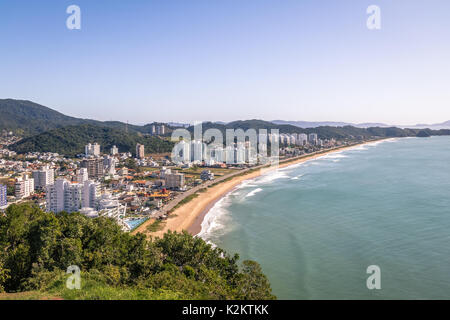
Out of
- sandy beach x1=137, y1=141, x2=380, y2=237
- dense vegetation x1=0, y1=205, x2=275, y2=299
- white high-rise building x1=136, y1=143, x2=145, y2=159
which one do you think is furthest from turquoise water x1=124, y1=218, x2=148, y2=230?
white high-rise building x1=136, y1=143, x2=145, y2=159

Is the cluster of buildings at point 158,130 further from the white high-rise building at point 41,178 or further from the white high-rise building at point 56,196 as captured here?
the white high-rise building at point 56,196

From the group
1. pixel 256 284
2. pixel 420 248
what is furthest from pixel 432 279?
pixel 256 284

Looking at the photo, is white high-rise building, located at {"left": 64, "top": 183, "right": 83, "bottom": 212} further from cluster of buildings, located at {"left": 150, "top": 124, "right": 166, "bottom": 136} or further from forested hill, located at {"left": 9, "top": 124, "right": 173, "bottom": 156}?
cluster of buildings, located at {"left": 150, "top": 124, "right": 166, "bottom": 136}

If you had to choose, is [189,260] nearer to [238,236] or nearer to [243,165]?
[238,236]

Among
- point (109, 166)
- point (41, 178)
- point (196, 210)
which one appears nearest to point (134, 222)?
point (196, 210)

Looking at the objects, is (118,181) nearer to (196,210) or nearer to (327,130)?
(196,210)
